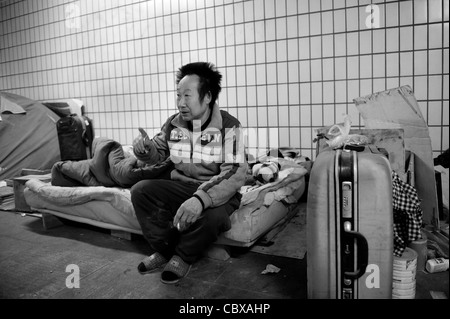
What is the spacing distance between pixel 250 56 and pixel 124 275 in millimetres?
2366

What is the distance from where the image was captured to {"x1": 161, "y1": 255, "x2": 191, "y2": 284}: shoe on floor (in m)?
1.72

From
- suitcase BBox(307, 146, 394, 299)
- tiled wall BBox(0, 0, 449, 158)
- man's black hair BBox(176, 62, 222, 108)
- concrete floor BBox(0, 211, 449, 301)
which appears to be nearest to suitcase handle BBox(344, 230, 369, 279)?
suitcase BBox(307, 146, 394, 299)

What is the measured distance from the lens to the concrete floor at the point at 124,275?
1.61 m

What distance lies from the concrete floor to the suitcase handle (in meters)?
0.39

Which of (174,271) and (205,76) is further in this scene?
(205,76)

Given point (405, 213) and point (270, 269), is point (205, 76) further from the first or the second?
point (405, 213)

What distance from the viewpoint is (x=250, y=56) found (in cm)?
332

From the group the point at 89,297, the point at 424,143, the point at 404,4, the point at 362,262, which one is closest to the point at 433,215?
the point at 424,143

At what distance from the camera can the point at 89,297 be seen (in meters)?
1.61

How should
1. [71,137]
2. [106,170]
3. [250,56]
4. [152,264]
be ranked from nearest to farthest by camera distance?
1. [152,264]
2. [106,170]
3. [250,56]
4. [71,137]

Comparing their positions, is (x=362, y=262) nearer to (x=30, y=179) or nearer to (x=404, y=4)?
(x=404, y=4)

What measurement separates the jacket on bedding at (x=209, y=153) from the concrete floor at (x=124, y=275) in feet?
1.31

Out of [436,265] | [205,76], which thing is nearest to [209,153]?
[205,76]

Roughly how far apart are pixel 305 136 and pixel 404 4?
1.33 meters
